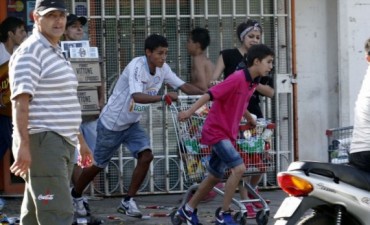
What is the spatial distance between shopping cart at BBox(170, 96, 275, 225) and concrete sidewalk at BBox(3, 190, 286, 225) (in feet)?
1.54

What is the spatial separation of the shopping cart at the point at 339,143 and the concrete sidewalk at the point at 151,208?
165 centimetres

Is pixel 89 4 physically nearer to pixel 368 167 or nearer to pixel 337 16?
A: pixel 337 16

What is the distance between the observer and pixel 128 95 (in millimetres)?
9648

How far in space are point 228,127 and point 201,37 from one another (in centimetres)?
198

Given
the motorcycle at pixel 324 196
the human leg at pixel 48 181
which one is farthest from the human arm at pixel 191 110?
the human leg at pixel 48 181

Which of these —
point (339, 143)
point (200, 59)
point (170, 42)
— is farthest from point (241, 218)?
point (170, 42)

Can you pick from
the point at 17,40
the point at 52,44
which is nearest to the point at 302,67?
the point at 17,40

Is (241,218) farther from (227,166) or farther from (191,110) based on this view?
(191,110)

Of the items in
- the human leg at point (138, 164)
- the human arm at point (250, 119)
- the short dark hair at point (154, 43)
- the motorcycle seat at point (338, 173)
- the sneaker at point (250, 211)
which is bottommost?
the sneaker at point (250, 211)

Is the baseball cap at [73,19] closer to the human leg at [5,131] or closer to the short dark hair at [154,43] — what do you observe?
the short dark hair at [154,43]

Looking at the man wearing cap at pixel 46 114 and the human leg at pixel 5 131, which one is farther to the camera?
the human leg at pixel 5 131

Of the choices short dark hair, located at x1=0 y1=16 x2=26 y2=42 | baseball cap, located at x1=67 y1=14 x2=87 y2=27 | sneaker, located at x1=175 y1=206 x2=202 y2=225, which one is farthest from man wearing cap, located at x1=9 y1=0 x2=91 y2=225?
short dark hair, located at x1=0 y1=16 x2=26 y2=42

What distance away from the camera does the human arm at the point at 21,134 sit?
20.4 feet

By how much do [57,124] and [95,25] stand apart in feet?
15.0
